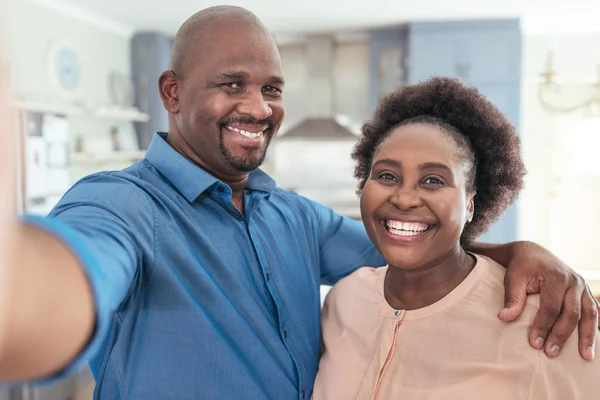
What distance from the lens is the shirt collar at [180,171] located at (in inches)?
40.6

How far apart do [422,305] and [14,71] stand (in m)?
0.92

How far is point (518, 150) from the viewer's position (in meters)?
1.19

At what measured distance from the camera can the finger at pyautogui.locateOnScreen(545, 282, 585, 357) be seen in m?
0.87

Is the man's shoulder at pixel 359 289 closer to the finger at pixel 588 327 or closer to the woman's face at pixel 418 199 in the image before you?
the woman's face at pixel 418 199

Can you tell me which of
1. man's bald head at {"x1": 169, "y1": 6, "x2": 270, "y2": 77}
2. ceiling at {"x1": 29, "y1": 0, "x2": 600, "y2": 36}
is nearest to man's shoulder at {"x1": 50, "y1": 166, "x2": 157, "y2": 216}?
man's bald head at {"x1": 169, "y1": 6, "x2": 270, "y2": 77}

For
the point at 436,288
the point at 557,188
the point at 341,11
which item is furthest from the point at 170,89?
the point at 557,188

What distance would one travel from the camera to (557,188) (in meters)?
5.40

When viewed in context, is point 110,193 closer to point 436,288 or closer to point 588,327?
point 436,288

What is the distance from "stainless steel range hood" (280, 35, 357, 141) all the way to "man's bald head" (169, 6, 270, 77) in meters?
4.05

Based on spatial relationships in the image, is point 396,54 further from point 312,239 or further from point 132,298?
point 132,298

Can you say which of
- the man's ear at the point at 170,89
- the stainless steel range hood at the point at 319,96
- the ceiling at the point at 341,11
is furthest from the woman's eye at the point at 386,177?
the stainless steel range hood at the point at 319,96

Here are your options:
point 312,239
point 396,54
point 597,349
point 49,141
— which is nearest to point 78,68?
point 49,141

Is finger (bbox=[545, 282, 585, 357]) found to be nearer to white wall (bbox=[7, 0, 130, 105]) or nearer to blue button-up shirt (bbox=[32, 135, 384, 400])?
blue button-up shirt (bbox=[32, 135, 384, 400])

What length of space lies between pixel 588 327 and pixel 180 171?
2.63ft
